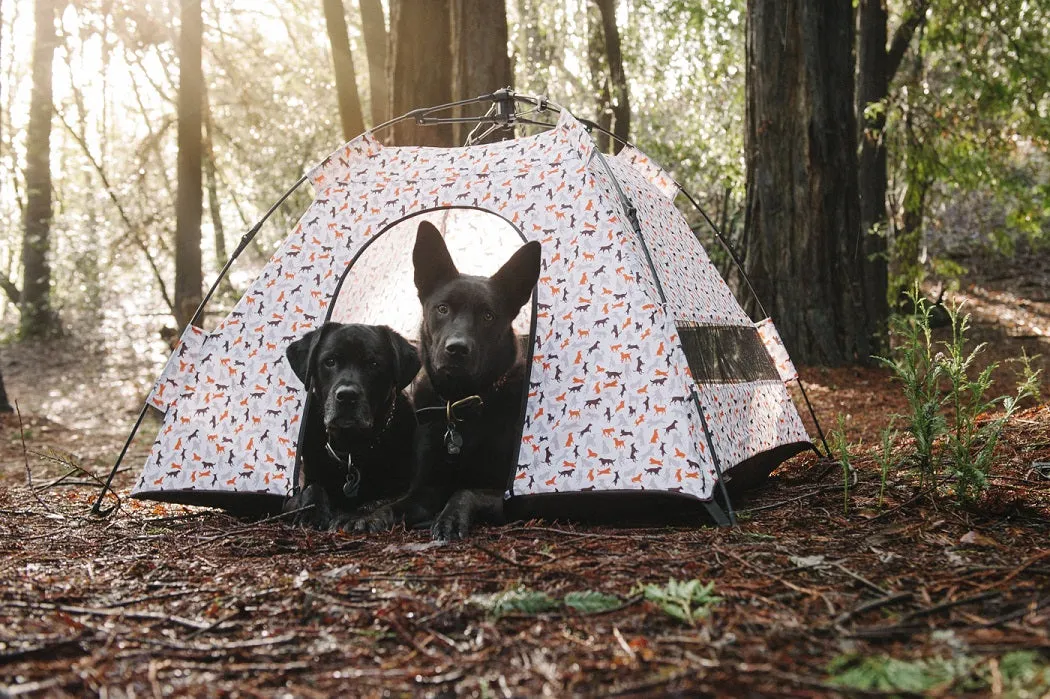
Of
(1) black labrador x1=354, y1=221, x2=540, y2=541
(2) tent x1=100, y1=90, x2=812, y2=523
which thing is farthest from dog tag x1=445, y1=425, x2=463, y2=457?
(2) tent x1=100, y1=90, x2=812, y2=523

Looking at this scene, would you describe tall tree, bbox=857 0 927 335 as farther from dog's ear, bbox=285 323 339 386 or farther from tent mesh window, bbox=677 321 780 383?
dog's ear, bbox=285 323 339 386

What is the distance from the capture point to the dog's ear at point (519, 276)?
14.3 feet

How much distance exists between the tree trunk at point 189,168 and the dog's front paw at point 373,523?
9316 millimetres

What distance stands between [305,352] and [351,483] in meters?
0.70

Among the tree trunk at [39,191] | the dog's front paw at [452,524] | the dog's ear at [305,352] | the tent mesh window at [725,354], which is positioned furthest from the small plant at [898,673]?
the tree trunk at [39,191]

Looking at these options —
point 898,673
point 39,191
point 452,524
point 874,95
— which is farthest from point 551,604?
point 39,191

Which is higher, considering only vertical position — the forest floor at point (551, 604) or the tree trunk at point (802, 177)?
the tree trunk at point (802, 177)

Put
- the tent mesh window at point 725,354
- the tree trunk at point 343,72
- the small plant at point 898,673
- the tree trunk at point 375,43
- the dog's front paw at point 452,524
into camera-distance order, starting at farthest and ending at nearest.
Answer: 1. the tree trunk at point 375,43
2. the tree trunk at point 343,72
3. the tent mesh window at point 725,354
4. the dog's front paw at point 452,524
5. the small plant at point 898,673

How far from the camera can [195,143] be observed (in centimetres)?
1277

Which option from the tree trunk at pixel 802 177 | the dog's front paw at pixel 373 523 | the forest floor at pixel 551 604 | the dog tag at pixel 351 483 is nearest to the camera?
the forest floor at pixel 551 604

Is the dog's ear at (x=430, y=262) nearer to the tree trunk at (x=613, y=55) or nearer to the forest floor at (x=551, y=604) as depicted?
the forest floor at (x=551, y=604)

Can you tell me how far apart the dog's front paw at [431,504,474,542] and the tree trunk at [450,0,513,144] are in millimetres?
4369

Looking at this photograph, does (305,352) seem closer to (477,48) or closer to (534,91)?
(477,48)

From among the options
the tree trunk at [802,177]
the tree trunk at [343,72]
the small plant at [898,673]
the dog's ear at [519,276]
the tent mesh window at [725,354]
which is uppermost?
the tree trunk at [343,72]
